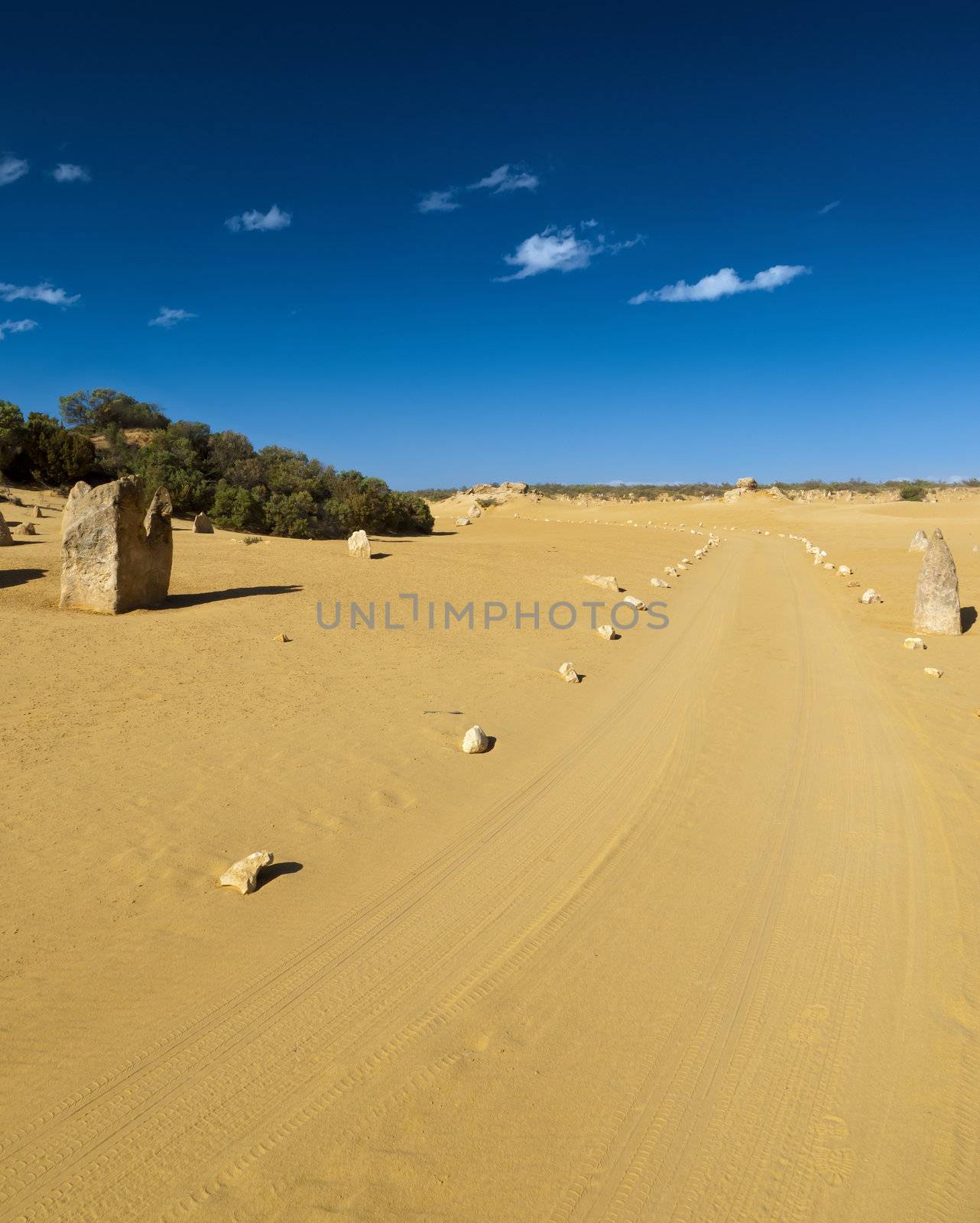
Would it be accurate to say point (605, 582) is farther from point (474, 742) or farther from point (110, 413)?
point (110, 413)

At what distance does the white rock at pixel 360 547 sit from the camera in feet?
64.5

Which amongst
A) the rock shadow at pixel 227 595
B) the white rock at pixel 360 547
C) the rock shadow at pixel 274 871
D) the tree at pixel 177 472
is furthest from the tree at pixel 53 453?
the rock shadow at pixel 274 871

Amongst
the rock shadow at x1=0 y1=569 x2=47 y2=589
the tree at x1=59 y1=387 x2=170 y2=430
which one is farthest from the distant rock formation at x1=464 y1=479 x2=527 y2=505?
the rock shadow at x1=0 y1=569 x2=47 y2=589

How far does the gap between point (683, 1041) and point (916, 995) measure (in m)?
1.51

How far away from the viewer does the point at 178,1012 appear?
353 cm

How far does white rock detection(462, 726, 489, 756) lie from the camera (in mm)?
7203

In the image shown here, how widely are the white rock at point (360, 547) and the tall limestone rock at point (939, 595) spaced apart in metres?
14.2

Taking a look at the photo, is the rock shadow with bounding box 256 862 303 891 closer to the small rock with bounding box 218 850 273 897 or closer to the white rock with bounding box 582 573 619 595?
the small rock with bounding box 218 850 273 897

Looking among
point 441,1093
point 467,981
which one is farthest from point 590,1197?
point 467,981

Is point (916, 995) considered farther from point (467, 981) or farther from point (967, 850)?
point (467, 981)

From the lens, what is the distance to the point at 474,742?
23.6 feet

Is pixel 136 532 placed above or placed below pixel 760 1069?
above

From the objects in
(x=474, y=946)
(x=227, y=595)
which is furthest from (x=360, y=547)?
(x=474, y=946)

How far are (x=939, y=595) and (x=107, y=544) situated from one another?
15.9 metres
